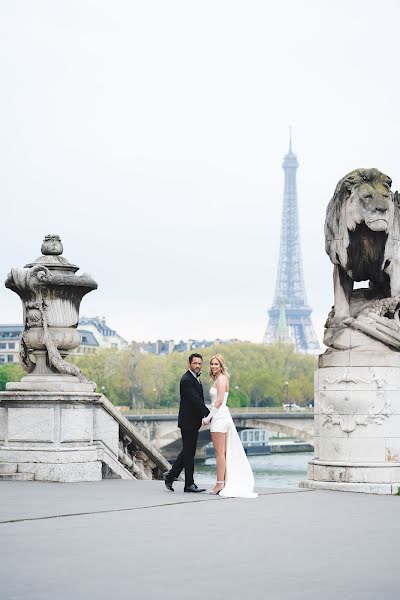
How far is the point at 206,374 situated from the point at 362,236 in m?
96.8

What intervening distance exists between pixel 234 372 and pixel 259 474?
59.7m

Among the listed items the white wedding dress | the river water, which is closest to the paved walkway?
the white wedding dress

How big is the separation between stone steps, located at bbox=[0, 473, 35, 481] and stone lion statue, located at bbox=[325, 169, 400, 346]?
390 centimetres

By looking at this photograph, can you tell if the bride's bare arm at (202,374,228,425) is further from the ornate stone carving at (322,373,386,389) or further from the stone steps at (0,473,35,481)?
the stone steps at (0,473,35,481)

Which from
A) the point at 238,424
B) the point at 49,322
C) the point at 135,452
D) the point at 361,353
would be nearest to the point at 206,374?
the point at 238,424

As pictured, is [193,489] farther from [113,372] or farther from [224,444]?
[113,372]

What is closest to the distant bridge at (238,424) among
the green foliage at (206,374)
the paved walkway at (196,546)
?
the green foliage at (206,374)

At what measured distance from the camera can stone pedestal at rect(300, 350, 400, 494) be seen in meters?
12.6

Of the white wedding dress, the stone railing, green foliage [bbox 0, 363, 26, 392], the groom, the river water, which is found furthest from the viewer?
green foliage [bbox 0, 363, 26, 392]

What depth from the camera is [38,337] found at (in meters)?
14.4

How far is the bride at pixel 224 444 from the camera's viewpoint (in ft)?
40.5

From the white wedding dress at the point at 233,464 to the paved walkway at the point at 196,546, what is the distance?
25cm

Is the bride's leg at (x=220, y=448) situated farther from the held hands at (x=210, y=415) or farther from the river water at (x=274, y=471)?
the river water at (x=274, y=471)

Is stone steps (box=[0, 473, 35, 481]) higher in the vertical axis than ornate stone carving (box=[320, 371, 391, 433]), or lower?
lower
